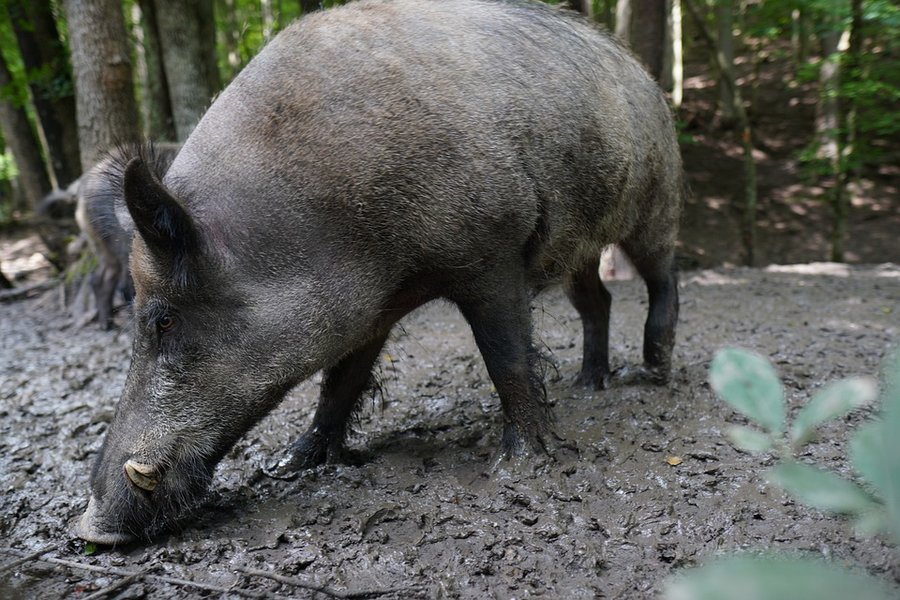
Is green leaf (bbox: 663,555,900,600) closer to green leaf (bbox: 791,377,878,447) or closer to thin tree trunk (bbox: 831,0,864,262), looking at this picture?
green leaf (bbox: 791,377,878,447)

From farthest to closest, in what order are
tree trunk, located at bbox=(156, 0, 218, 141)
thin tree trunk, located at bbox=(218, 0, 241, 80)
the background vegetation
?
1. thin tree trunk, located at bbox=(218, 0, 241, 80)
2. tree trunk, located at bbox=(156, 0, 218, 141)
3. the background vegetation

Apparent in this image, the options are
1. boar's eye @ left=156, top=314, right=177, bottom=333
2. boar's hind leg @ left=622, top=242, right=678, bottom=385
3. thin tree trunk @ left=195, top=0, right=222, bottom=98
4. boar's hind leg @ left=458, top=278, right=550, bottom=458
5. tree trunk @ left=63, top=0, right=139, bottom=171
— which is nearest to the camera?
boar's eye @ left=156, top=314, right=177, bottom=333

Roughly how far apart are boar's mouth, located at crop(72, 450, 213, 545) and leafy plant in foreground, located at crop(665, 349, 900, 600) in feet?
7.50

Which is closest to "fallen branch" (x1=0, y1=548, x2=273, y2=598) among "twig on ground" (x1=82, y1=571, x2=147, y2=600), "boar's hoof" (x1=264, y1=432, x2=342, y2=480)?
"twig on ground" (x1=82, y1=571, x2=147, y2=600)

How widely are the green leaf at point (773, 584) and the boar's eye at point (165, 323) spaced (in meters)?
2.34

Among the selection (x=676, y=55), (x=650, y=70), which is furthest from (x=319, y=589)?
(x=676, y=55)

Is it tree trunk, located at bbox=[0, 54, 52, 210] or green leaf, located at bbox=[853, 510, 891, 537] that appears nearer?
green leaf, located at bbox=[853, 510, 891, 537]

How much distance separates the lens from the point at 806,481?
2.47 ft

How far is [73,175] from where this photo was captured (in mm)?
10844

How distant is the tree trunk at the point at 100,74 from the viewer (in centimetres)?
638

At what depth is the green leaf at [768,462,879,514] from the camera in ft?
2.39

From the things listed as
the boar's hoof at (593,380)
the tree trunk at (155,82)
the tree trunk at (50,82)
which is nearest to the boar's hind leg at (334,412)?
the boar's hoof at (593,380)

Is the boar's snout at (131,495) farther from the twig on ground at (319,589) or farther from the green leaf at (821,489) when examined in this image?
the green leaf at (821,489)

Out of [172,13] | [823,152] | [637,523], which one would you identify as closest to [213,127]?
[637,523]
